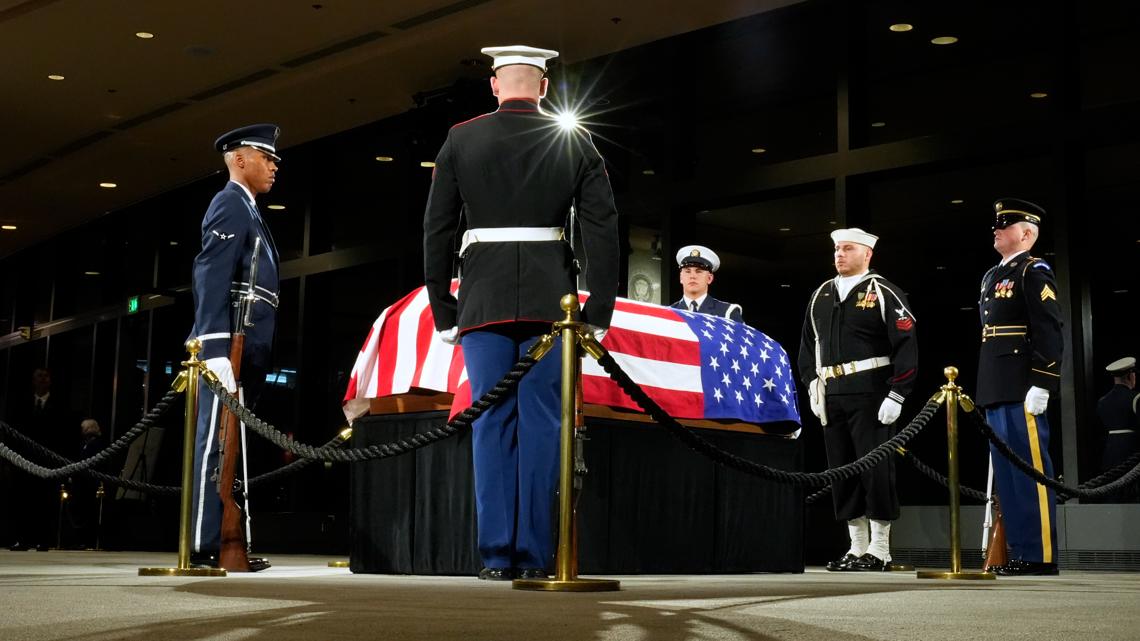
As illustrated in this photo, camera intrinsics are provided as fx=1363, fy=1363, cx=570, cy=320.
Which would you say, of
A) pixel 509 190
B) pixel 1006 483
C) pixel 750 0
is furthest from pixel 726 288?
pixel 509 190

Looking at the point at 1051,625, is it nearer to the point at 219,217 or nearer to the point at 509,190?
the point at 509,190

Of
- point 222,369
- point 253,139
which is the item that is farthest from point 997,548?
point 253,139

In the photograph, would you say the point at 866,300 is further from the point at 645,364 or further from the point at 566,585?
the point at 566,585

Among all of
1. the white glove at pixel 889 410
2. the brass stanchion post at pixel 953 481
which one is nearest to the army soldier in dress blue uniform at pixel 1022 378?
the white glove at pixel 889 410

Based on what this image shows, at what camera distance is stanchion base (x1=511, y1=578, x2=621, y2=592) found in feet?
11.5

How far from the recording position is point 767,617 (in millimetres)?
2795

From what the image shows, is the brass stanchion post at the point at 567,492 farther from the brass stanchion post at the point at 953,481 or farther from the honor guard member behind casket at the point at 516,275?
the brass stanchion post at the point at 953,481

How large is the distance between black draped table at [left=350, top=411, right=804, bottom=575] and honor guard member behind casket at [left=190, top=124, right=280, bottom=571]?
0.52 m

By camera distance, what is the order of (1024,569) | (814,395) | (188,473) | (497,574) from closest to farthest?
(497,574) < (188,473) < (1024,569) < (814,395)

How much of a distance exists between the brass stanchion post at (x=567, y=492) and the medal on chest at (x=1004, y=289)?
3163 millimetres

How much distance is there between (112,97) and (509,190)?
8530 mm

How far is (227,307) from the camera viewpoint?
201 inches

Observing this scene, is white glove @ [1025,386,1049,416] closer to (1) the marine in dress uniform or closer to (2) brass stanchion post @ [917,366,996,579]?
(2) brass stanchion post @ [917,366,996,579]

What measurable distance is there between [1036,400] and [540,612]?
391 centimetres
